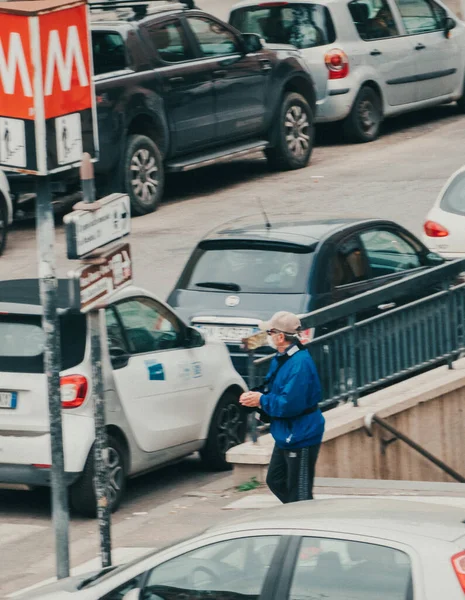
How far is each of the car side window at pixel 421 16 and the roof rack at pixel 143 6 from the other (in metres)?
4.30

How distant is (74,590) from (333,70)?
14.7 meters

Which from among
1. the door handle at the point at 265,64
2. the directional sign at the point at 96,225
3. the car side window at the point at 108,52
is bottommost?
the directional sign at the point at 96,225

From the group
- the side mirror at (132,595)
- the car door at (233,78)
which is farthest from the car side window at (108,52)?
the side mirror at (132,595)

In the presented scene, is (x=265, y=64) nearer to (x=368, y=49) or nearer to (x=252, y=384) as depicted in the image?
(x=368, y=49)

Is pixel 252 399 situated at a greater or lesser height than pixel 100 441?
lesser

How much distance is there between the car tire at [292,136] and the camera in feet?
62.7

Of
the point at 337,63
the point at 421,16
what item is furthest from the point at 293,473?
the point at 421,16

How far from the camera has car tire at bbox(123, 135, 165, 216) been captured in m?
16.7

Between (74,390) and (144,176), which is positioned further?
(144,176)

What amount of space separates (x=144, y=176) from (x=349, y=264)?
557 cm

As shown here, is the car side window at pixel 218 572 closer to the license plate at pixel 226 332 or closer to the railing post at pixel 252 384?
the railing post at pixel 252 384

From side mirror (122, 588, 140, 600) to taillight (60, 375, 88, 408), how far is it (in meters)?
3.82

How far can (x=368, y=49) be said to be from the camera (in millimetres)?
20391

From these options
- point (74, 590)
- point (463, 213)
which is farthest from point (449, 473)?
point (74, 590)
